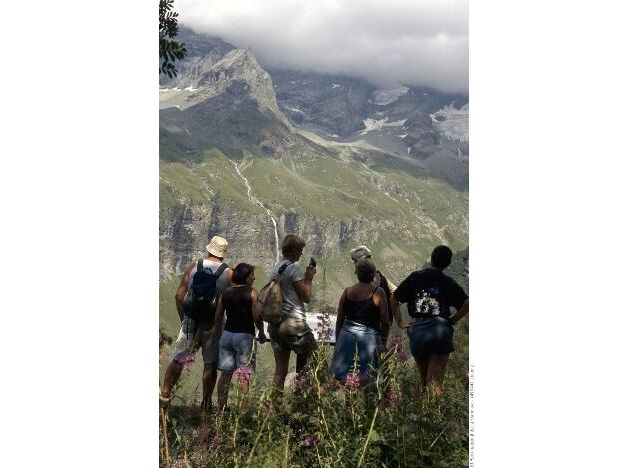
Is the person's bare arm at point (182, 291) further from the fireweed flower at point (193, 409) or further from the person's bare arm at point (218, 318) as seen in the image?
the fireweed flower at point (193, 409)

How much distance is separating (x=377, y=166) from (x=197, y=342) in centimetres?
239

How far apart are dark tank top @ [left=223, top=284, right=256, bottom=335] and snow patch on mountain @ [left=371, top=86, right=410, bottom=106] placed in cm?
215

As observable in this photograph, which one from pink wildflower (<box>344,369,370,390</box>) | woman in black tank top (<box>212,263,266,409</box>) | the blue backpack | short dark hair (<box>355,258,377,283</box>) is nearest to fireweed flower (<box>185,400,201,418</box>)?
woman in black tank top (<box>212,263,266,409</box>)

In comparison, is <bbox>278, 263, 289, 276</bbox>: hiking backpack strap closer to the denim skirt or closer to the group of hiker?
the group of hiker

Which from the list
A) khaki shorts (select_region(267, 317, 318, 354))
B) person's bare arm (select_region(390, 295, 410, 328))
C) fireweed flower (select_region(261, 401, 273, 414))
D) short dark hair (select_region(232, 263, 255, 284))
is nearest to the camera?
fireweed flower (select_region(261, 401, 273, 414))

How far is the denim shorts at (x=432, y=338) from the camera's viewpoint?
246 inches

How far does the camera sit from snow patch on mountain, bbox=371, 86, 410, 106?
22.0 ft

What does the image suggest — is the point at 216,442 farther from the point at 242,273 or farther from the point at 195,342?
the point at 242,273

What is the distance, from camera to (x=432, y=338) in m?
6.30

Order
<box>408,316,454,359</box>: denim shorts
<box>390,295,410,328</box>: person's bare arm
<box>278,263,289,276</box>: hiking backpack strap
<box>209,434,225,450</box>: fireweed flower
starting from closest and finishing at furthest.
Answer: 1. <box>209,434,225,450</box>: fireweed flower
2. <box>408,316,454,359</box>: denim shorts
3. <box>390,295,410,328</box>: person's bare arm
4. <box>278,263,289,276</box>: hiking backpack strap
